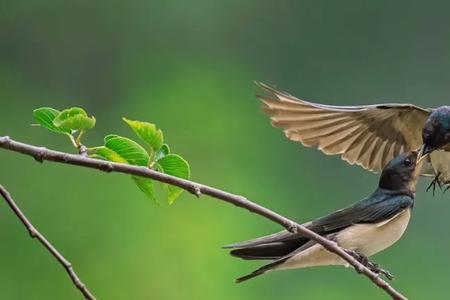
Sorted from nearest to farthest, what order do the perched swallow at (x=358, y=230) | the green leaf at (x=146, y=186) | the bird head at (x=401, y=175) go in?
the green leaf at (x=146, y=186) → the perched swallow at (x=358, y=230) → the bird head at (x=401, y=175)

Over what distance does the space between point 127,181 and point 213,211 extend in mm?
309

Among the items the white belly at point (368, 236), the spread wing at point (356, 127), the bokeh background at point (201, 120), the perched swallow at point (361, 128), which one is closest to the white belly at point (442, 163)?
the perched swallow at point (361, 128)

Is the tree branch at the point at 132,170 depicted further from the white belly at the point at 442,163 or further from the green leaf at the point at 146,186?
the white belly at the point at 442,163

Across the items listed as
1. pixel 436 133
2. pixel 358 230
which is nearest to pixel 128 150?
pixel 358 230

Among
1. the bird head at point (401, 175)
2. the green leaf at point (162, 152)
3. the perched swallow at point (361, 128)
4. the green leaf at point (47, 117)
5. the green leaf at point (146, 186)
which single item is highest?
the perched swallow at point (361, 128)

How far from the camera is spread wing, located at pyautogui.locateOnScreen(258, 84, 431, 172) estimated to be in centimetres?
145

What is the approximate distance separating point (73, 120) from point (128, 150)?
5cm

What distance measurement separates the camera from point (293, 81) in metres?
3.27

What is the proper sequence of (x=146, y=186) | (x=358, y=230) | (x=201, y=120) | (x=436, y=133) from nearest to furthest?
(x=146, y=186), (x=358, y=230), (x=436, y=133), (x=201, y=120)

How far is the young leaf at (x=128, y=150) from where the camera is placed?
2.70 feet

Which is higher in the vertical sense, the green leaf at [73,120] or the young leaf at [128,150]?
the green leaf at [73,120]

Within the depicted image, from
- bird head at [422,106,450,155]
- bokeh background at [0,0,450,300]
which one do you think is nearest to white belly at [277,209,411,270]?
bird head at [422,106,450,155]

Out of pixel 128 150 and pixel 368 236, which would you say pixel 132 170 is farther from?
pixel 368 236

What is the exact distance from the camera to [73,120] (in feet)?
2.65
